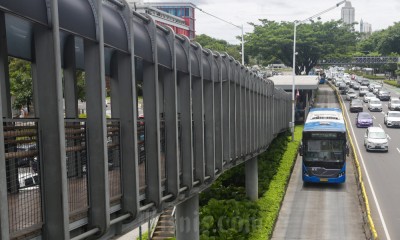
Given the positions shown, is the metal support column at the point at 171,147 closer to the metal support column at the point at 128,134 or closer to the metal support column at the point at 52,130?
the metal support column at the point at 128,134

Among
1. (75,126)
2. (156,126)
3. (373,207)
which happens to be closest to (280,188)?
(373,207)

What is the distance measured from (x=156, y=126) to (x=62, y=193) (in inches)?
139

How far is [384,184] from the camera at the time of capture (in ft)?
87.4

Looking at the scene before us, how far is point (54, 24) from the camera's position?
5.95 m

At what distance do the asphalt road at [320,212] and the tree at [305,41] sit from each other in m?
44.3

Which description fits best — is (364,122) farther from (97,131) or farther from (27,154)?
(27,154)

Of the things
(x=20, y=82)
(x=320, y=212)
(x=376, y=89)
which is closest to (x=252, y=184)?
(x=320, y=212)

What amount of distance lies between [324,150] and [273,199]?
12.6 feet

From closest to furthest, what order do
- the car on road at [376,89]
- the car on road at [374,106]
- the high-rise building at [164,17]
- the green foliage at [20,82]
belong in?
1. the green foliage at [20,82]
2. the high-rise building at [164,17]
3. the car on road at [374,106]
4. the car on road at [376,89]

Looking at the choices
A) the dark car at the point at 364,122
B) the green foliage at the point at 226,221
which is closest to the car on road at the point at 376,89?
the dark car at the point at 364,122

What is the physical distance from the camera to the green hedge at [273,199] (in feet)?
61.1

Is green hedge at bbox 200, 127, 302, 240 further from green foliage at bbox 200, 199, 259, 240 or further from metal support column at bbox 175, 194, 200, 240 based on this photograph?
metal support column at bbox 175, 194, 200, 240

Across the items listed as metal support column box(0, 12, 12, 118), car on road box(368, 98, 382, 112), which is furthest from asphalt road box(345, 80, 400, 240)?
car on road box(368, 98, 382, 112)

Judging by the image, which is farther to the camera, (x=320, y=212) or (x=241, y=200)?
(x=241, y=200)
